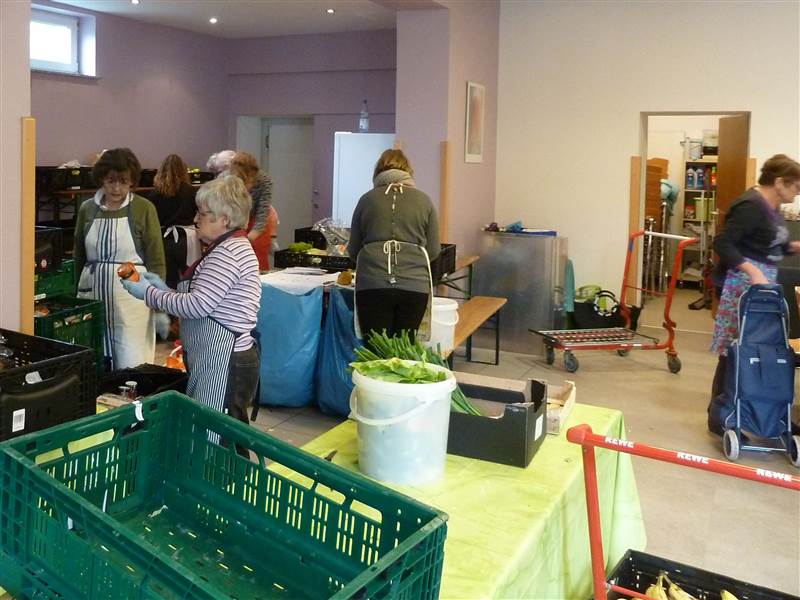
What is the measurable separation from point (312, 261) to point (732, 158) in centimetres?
436

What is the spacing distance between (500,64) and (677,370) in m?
3.28

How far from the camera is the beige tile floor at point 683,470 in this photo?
10.7 ft


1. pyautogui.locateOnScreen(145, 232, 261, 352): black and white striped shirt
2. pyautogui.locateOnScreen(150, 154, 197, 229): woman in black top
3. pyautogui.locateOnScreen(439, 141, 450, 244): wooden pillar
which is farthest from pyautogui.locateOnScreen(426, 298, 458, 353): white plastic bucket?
pyautogui.locateOnScreen(150, 154, 197, 229): woman in black top

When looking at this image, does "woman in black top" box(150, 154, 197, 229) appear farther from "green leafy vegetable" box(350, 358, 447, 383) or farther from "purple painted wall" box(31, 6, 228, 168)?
"green leafy vegetable" box(350, 358, 447, 383)

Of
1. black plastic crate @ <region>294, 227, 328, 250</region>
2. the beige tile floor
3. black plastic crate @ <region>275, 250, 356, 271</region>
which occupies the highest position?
black plastic crate @ <region>294, 227, 328, 250</region>

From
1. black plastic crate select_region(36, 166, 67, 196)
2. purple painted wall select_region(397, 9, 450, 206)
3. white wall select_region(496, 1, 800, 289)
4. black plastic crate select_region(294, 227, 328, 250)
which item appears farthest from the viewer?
black plastic crate select_region(36, 166, 67, 196)

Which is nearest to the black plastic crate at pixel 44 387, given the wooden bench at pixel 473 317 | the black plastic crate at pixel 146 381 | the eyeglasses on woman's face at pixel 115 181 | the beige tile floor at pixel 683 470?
the black plastic crate at pixel 146 381

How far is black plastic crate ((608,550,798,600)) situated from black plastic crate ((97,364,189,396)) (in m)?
1.64

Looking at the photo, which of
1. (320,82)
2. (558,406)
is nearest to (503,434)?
(558,406)

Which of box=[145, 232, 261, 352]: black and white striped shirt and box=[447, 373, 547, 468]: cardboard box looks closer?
box=[447, 373, 547, 468]: cardboard box

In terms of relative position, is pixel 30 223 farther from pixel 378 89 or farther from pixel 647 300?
pixel 647 300

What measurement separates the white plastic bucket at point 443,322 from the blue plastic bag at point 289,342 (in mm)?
683

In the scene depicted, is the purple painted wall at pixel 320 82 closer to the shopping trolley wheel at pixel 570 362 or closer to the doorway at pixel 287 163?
the doorway at pixel 287 163

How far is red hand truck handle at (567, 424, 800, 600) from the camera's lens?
170 centimetres
